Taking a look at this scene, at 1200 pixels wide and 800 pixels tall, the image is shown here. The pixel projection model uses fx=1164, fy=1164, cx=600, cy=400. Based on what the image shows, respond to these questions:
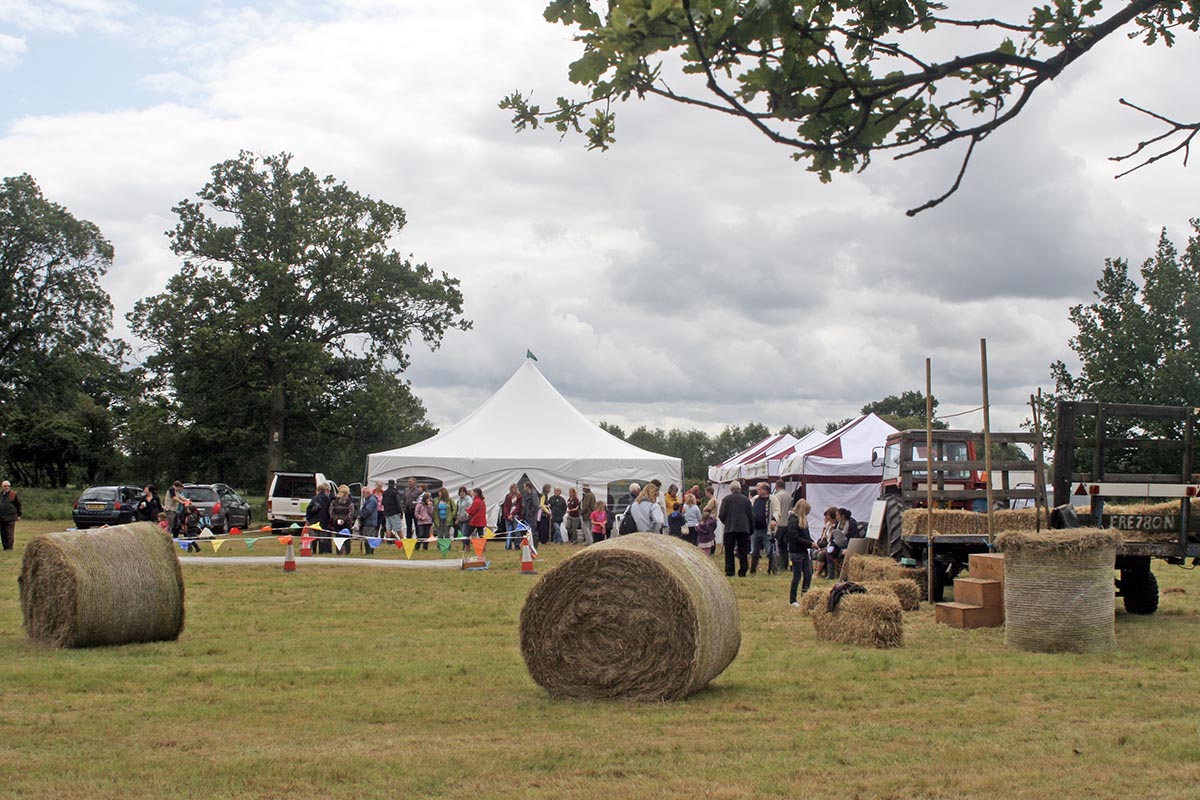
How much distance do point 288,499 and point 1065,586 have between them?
85.1ft

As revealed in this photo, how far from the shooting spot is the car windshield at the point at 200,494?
109 feet

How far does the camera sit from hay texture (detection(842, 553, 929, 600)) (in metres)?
14.5

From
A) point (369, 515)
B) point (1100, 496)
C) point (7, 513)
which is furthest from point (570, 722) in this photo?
point (7, 513)

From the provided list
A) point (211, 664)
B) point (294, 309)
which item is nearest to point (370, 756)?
point (211, 664)

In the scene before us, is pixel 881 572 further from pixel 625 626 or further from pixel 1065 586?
pixel 625 626

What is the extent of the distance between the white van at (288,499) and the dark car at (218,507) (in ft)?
4.72

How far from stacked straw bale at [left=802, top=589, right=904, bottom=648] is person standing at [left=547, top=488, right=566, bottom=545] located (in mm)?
16910

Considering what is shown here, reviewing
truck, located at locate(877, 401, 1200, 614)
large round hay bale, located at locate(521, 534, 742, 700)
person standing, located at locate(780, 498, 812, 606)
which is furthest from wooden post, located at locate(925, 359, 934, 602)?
large round hay bale, located at locate(521, 534, 742, 700)

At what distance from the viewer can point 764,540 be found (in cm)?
2005

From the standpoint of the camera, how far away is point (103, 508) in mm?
32969

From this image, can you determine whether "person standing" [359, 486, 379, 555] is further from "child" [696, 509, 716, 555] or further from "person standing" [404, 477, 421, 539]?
"child" [696, 509, 716, 555]

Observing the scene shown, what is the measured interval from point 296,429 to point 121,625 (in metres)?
34.2

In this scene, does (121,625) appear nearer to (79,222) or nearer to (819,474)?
(819,474)

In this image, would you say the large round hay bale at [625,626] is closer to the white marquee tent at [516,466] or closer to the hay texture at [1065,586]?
the hay texture at [1065,586]
